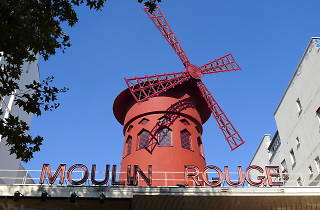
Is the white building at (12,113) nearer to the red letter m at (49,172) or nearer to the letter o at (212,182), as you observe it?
the red letter m at (49,172)

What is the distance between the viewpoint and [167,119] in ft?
55.5

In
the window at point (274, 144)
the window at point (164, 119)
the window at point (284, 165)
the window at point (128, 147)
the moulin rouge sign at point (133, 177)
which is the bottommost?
the moulin rouge sign at point (133, 177)

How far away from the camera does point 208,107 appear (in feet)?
60.4

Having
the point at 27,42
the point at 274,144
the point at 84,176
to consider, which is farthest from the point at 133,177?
the point at 274,144

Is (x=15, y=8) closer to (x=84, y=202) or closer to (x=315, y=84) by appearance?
(x=84, y=202)

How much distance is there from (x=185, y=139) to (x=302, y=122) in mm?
7169

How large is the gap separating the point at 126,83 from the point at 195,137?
393cm

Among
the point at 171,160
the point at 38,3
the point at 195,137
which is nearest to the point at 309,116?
the point at 195,137

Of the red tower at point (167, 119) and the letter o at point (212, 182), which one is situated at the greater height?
the red tower at point (167, 119)

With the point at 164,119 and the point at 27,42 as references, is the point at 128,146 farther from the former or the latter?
the point at 27,42

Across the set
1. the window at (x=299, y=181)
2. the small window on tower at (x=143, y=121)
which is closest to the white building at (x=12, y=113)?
the small window on tower at (x=143, y=121)

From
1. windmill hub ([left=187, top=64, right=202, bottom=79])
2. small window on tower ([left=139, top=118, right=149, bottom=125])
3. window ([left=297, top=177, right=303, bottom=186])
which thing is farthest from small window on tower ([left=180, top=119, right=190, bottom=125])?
window ([left=297, top=177, right=303, bottom=186])

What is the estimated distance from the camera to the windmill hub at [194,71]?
18.3m

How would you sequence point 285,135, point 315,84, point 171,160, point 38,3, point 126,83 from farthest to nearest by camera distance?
1. point 285,135
2. point 315,84
3. point 126,83
4. point 171,160
5. point 38,3
